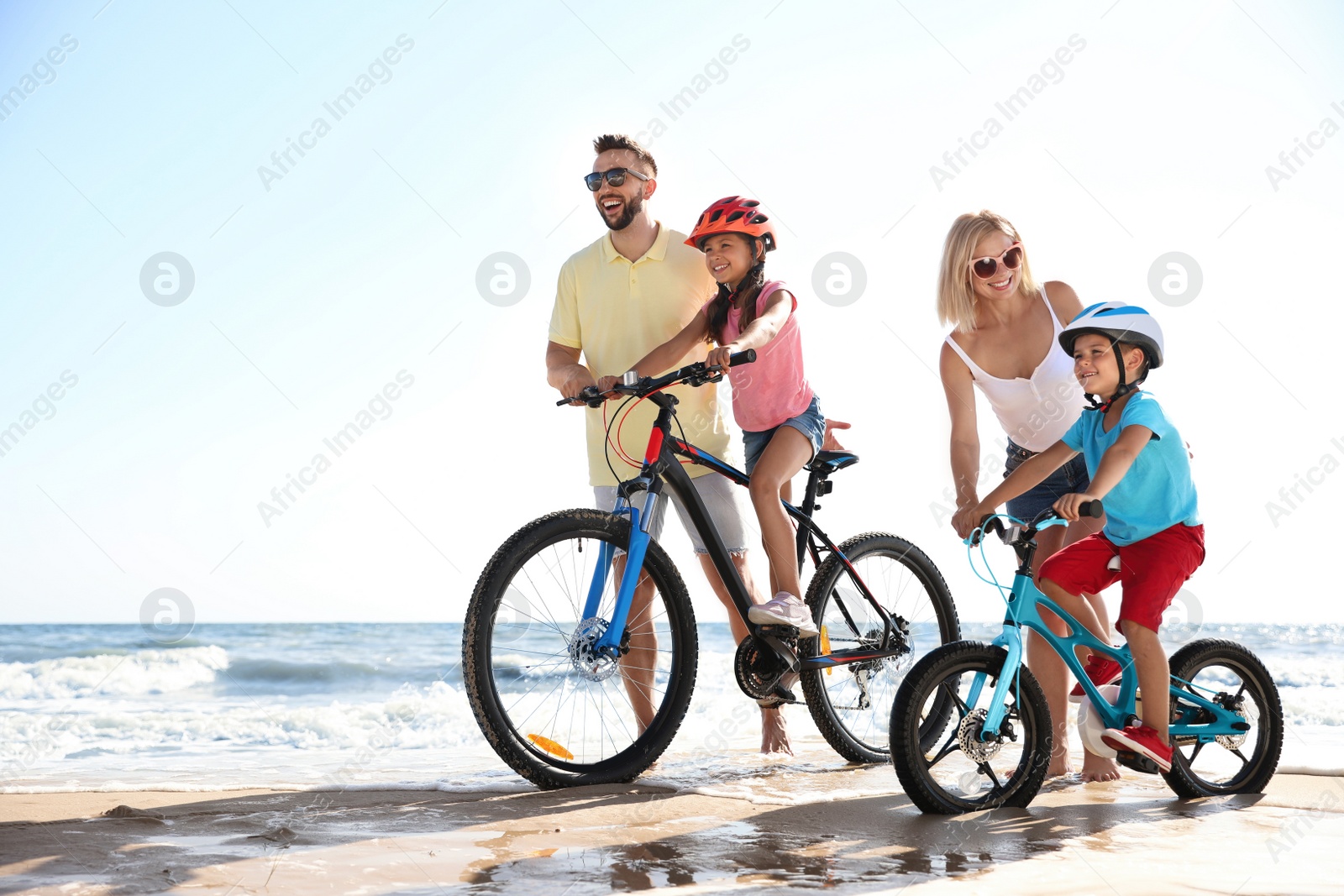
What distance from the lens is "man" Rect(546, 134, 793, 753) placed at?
3795 millimetres

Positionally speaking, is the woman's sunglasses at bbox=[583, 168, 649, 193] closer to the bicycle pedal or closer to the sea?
the sea

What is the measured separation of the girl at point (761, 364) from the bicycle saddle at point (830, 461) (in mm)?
254

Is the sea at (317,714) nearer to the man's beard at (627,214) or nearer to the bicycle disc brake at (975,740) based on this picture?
the bicycle disc brake at (975,740)

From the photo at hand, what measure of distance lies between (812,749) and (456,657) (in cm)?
1200

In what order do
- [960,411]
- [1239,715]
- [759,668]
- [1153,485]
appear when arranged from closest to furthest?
[1153,485] → [1239,715] → [759,668] → [960,411]

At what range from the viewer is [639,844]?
2.36m

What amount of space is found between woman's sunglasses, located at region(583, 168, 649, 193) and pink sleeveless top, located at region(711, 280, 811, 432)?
686mm

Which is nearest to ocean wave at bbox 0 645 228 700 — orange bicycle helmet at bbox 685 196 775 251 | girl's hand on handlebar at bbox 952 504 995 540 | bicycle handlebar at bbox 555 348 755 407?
bicycle handlebar at bbox 555 348 755 407

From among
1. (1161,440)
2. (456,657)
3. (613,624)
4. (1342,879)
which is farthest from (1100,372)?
Result: (456,657)

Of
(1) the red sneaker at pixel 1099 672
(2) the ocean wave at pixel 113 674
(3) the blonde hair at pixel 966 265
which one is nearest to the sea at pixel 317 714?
(2) the ocean wave at pixel 113 674

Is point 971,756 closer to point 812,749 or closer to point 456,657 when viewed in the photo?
point 812,749

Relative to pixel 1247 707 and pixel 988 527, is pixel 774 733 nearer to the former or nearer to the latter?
pixel 988 527

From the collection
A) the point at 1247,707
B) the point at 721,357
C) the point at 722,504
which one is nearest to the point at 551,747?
the point at 722,504

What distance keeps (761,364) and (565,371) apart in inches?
29.0
